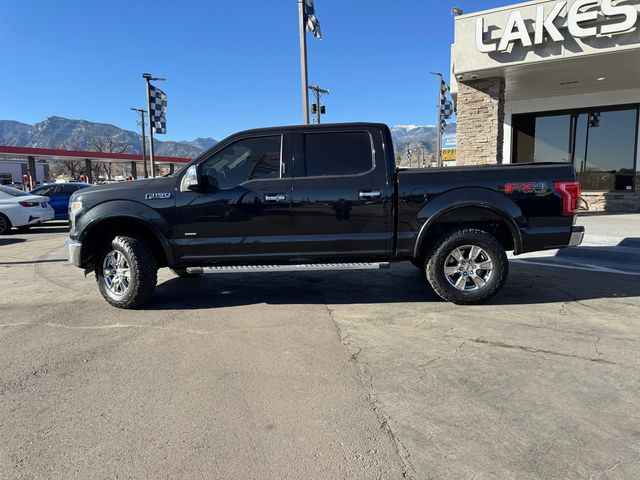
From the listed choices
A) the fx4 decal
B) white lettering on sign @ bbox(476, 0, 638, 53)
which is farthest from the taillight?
white lettering on sign @ bbox(476, 0, 638, 53)

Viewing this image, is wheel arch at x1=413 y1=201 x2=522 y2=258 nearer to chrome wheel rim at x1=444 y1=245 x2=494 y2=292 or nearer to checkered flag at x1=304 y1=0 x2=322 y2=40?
chrome wheel rim at x1=444 y1=245 x2=494 y2=292

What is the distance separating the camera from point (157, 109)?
22219mm

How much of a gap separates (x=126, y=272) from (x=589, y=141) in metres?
15.0

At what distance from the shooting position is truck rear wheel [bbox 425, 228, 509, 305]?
17.1 feet

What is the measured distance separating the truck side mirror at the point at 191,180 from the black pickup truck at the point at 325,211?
2 cm

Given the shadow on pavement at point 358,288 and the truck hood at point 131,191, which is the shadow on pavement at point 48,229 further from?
the truck hood at point 131,191

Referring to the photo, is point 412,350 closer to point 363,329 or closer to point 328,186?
point 363,329

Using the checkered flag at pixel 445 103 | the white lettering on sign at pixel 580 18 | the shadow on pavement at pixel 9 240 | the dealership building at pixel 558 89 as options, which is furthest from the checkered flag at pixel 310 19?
the checkered flag at pixel 445 103

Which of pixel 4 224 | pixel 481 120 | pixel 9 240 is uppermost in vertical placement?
pixel 481 120

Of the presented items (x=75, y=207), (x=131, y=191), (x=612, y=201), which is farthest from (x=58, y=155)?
(x=612, y=201)

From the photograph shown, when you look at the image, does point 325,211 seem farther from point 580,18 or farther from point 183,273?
point 580,18

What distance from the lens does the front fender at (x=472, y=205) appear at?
16.9 ft

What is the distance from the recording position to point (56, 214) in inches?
641

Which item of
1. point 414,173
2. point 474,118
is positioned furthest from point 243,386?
point 474,118
